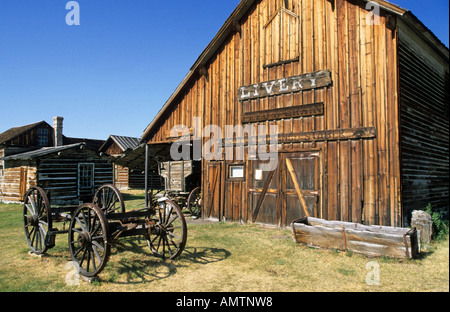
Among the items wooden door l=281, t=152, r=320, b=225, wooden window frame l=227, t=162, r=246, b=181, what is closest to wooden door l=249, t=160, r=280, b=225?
wooden door l=281, t=152, r=320, b=225

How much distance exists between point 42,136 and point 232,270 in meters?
30.5

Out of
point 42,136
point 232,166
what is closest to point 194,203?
point 232,166

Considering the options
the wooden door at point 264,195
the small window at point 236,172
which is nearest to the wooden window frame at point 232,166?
the small window at point 236,172

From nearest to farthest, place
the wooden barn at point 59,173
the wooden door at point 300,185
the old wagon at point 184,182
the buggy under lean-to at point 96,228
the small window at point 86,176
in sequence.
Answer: the buggy under lean-to at point 96,228 < the wooden door at point 300,185 < the old wagon at point 184,182 < the wooden barn at point 59,173 < the small window at point 86,176

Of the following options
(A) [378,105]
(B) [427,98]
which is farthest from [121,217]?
(B) [427,98]

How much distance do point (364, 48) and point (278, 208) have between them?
216 inches

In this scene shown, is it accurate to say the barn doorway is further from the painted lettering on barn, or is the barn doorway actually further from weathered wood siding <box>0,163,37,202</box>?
weathered wood siding <box>0,163,37,202</box>

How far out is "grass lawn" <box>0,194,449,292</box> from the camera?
5395mm

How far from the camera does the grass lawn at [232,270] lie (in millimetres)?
5395

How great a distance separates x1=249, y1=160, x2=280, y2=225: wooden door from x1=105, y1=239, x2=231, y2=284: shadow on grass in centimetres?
327

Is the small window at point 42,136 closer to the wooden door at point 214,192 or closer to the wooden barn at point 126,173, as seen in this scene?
the wooden barn at point 126,173

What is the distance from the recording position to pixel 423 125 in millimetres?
10086
